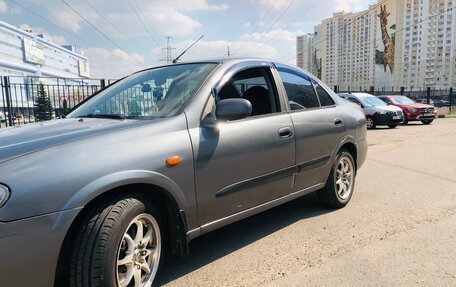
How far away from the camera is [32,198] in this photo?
202 cm

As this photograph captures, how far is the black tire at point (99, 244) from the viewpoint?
2.22 meters

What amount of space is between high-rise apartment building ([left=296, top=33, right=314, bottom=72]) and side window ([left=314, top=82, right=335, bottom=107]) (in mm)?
82005

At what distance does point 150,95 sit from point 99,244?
1.56 metres

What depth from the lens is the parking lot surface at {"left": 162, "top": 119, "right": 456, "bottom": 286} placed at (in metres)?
3.00

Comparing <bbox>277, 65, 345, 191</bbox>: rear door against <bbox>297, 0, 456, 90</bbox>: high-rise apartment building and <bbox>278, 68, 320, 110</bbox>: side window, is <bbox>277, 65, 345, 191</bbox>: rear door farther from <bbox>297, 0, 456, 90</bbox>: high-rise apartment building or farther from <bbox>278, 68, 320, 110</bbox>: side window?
<bbox>297, 0, 456, 90</bbox>: high-rise apartment building

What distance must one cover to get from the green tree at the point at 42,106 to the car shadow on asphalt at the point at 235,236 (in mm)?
8536

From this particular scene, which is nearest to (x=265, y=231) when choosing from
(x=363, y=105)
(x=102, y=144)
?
(x=102, y=144)

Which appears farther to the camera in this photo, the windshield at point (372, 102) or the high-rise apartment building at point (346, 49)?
the high-rise apartment building at point (346, 49)

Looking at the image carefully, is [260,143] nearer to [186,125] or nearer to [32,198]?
[186,125]

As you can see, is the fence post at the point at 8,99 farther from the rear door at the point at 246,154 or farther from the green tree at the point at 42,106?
A: the rear door at the point at 246,154

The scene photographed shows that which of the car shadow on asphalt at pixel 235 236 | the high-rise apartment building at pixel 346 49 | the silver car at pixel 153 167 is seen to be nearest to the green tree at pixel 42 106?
the silver car at pixel 153 167

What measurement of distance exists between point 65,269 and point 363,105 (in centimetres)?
1656

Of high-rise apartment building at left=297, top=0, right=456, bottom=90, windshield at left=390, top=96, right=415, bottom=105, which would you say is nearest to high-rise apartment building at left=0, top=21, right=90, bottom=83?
high-rise apartment building at left=297, top=0, right=456, bottom=90

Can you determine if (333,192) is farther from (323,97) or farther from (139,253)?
(139,253)
